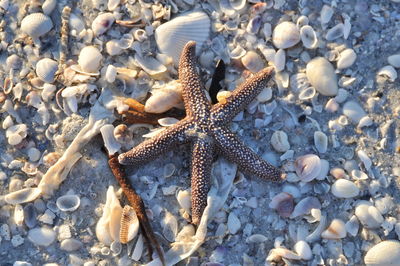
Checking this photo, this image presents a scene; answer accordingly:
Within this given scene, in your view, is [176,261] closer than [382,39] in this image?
Yes

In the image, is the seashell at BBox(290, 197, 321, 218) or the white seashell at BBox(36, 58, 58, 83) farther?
the white seashell at BBox(36, 58, 58, 83)

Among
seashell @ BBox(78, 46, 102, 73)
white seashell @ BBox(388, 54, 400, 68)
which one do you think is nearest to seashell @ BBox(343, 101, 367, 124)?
white seashell @ BBox(388, 54, 400, 68)

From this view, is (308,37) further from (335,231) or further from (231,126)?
(335,231)

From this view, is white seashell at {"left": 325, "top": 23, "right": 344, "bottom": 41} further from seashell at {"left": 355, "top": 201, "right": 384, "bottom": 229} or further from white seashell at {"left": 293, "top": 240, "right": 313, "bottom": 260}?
white seashell at {"left": 293, "top": 240, "right": 313, "bottom": 260}

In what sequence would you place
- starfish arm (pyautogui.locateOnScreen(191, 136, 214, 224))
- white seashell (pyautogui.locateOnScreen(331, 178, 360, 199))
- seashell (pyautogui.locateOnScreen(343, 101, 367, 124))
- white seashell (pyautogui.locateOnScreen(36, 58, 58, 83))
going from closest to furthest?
Answer: starfish arm (pyautogui.locateOnScreen(191, 136, 214, 224)) → white seashell (pyautogui.locateOnScreen(331, 178, 360, 199)) → seashell (pyautogui.locateOnScreen(343, 101, 367, 124)) → white seashell (pyautogui.locateOnScreen(36, 58, 58, 83))

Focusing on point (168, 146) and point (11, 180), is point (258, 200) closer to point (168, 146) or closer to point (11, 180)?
point (168, 146)

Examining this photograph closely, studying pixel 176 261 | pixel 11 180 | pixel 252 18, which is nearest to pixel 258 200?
pixel 176 261

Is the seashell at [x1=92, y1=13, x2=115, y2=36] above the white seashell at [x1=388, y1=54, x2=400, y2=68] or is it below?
above
